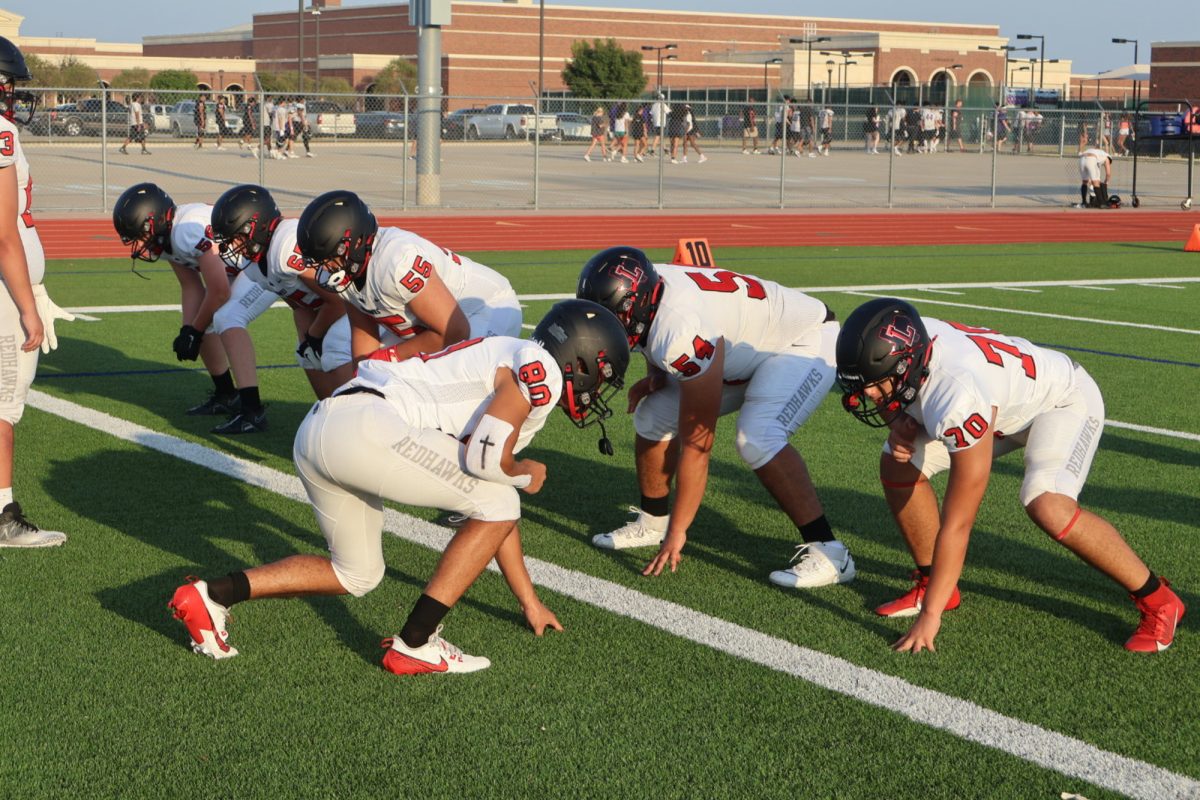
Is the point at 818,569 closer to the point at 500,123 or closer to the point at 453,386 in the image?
the point at 453,386

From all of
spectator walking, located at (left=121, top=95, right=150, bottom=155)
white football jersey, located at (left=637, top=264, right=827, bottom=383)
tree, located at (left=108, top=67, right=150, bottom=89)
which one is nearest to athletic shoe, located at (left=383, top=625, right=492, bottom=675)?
white football jersey, located at (left=637, top=264, right=827, bottom=383)

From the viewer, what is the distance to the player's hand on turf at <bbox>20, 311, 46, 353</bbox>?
553cm

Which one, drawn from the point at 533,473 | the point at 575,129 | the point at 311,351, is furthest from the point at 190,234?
the point at 575,129

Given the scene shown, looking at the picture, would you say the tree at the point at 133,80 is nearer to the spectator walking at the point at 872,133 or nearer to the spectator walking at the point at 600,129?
the spectator walking at the point at 600,129

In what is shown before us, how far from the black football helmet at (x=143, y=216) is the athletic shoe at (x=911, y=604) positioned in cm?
463

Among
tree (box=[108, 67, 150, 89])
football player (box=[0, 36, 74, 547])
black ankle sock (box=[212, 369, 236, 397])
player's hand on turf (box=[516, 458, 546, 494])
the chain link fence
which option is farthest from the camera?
tree (box=[108, 67, 150, 89])

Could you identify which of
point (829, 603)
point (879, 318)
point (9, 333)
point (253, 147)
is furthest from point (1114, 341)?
point (253, 147)

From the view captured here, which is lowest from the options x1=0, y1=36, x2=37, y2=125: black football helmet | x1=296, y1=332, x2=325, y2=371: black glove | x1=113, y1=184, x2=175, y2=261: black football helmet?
x1=296, y1=332, x2=325, y2=371: black glove

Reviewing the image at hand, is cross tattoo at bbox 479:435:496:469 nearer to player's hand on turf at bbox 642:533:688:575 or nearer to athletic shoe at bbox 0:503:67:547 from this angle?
player's hand on turf at bbox 642:533:688:575

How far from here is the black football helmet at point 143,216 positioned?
7.66m

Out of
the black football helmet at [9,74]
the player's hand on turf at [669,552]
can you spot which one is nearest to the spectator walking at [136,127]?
the black football helmet at [9,74]

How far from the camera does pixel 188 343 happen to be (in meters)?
8.04

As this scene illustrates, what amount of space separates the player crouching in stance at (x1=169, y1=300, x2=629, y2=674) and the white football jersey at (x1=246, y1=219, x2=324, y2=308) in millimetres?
2385

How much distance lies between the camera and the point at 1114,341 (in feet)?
37.8
